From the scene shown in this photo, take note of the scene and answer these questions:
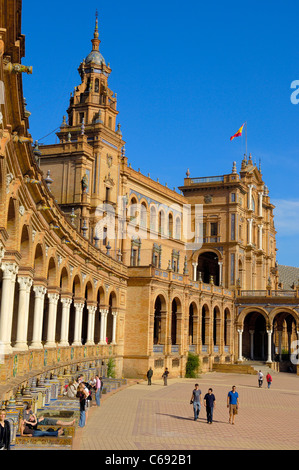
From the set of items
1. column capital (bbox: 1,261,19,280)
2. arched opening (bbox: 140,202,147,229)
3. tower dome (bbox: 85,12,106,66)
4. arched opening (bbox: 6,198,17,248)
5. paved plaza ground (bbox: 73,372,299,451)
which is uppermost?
tower dome (bbox: 85,12,106,66)

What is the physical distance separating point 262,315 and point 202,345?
13.1 meters

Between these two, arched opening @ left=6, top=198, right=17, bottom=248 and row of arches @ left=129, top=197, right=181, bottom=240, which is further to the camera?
row of arches @ left=129, top=197, right=181, bottom=240

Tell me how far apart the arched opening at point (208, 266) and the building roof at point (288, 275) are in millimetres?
24605

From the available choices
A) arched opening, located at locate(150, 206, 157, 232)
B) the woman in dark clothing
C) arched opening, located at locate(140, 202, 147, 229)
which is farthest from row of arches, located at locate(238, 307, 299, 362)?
the woman in dark clothing

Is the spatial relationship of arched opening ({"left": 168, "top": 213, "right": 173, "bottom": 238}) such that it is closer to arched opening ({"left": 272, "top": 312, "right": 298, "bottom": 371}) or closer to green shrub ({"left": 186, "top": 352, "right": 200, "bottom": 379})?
arched opening ({"left": 272, "top": 312, "right": 298, "bottom": 371})

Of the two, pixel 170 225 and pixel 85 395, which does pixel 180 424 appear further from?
pixel 170 225

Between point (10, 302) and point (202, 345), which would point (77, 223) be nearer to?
point (202, 345)

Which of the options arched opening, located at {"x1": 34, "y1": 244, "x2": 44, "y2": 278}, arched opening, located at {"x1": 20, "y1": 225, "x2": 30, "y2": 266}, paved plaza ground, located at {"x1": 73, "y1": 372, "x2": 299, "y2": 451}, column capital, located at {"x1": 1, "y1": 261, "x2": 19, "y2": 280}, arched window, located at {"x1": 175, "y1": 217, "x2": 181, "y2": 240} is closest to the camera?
column capital, located at {"x1": 1, "y1": 261, "x2": 19, "y2": 280}

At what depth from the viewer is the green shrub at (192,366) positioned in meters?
49.8

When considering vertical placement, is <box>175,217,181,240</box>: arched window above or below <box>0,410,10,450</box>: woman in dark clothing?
above

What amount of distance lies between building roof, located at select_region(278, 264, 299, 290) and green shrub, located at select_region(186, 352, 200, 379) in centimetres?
4273

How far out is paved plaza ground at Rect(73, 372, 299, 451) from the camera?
19.0 meters

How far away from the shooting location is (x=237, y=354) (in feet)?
205

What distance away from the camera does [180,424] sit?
2347 centimetres
